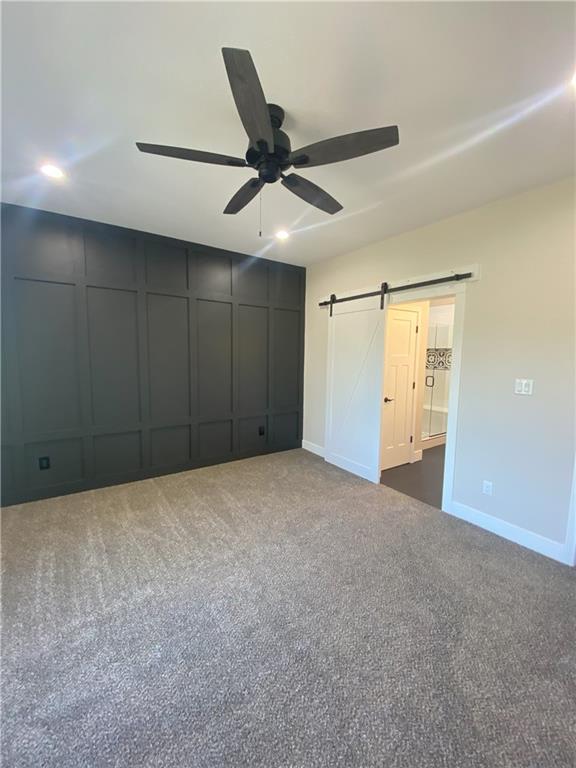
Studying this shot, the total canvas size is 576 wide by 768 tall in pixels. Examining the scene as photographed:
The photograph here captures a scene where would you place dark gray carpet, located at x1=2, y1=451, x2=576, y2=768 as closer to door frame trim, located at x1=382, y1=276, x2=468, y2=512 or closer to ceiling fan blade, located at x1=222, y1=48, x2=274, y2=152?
door frame trim, located at x1=382, y1=276, x2=468, y2=512

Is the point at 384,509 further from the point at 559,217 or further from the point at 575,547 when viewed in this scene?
the point at 559,217

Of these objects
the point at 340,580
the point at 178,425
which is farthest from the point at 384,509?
the point at 178,425

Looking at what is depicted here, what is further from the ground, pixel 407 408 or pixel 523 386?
pixel 523 386

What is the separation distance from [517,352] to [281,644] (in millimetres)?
2675

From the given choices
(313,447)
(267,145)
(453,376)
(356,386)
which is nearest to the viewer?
(267,145)

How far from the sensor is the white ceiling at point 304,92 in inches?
50.6

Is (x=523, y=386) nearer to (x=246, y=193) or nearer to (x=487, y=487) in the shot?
(x=487, y=487)

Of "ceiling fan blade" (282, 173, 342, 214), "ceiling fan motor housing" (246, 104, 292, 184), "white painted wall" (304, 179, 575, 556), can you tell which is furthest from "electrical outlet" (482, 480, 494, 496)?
"ceiling fan motor housing" (246, 104, 292, 184)

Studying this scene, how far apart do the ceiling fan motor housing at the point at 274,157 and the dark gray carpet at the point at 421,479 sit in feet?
10.6

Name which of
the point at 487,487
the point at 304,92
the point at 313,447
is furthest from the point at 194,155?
the point at 313,447

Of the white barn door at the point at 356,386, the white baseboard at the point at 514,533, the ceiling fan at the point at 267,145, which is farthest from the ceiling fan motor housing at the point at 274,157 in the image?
the white baseboard at the point at 514,533

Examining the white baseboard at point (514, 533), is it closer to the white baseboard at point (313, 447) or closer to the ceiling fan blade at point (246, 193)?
the white baseboard at point (313, 447)

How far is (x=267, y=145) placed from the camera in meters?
1.51

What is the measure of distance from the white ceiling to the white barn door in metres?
1.49
